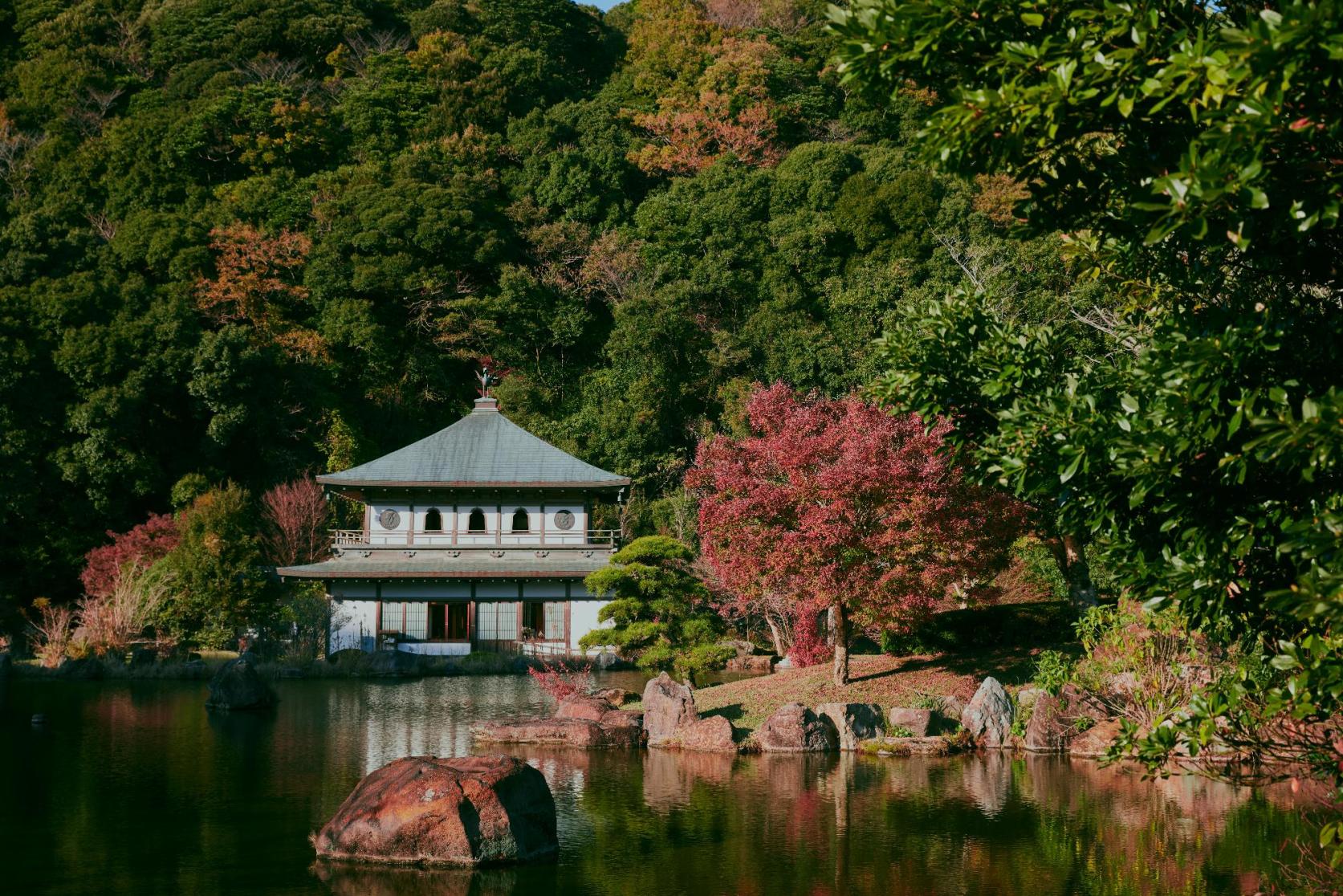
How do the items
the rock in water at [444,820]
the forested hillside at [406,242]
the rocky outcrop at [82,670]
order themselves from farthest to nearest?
the forested hillside at [406,242], the rocky outcrop at [82,670], the rock in water at [444,820]

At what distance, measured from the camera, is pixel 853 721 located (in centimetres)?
1619

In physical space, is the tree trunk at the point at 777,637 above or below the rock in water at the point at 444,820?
above

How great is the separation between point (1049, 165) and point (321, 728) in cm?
1461

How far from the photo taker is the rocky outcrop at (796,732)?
1583 cm

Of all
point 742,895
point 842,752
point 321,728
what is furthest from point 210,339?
point 742,895

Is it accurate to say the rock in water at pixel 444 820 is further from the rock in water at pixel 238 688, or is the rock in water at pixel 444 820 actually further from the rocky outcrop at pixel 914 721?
the rock in water at pixel 238 688

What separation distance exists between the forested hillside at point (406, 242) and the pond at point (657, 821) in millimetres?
18550

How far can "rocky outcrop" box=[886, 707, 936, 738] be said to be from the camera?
1617 cm

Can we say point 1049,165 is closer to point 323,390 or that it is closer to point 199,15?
point 323,390

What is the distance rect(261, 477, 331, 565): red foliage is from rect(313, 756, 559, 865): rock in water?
23.9 meters

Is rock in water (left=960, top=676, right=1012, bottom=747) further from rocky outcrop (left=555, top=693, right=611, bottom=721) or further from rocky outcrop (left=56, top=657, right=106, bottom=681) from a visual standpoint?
rocky outcrop (left=56, top=657, right=106, bottom=681)

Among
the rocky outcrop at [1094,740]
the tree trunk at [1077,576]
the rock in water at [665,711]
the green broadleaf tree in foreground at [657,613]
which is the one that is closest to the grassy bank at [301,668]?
the green broadleaf tree in foreground at [657,613]

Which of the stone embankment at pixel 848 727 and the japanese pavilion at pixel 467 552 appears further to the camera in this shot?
the japanese pavilion at pixel 467 552

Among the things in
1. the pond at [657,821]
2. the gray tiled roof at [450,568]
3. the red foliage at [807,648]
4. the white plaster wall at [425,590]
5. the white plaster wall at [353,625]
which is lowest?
the pond at [657,821]
